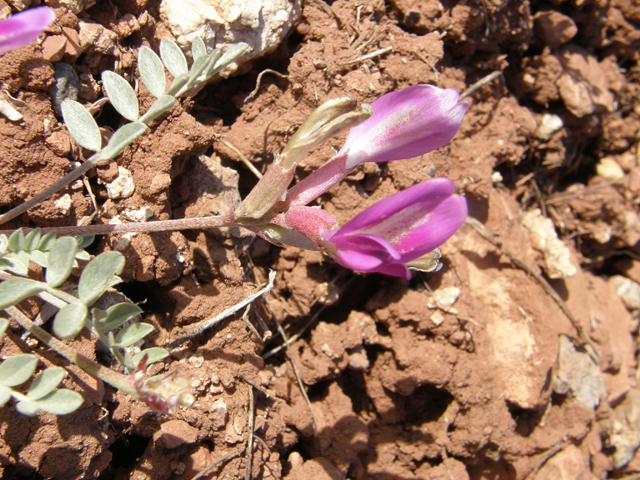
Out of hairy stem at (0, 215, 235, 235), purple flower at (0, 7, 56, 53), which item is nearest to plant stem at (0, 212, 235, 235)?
hairy stem at (0, 215, 235, 235)

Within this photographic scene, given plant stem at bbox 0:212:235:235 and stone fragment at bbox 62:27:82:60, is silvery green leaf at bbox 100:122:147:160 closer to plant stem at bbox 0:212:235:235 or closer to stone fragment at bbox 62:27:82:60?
plant stem at bbox 0:212:235:235

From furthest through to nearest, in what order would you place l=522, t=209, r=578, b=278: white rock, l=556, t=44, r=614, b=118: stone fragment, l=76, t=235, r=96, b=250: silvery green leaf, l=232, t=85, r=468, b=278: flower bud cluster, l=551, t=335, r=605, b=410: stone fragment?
1. l=556, t=44, r=614, b=118: stone fragment
2. l=522, t=209, r=578, b=278: white rock
3. l=551, t=335, r=605, b=410: stone fragment
4. l=76, t=235, r=96, b=250: silvery green leaf
5. l=232, t=85, r=468, b=278: flower bud cluster

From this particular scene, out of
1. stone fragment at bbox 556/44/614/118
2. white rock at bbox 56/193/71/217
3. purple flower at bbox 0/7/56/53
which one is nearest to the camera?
purple flower at bbox 0/7/56/53

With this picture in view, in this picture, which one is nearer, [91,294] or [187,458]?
[91,294]

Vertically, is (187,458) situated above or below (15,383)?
below

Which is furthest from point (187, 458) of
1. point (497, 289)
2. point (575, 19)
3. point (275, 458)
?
point (575, 19)

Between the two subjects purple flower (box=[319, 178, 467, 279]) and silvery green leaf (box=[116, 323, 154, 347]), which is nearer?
purple flower (box=[319, 178, 467, 279])

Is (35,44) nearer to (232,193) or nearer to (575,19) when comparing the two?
(232,193)

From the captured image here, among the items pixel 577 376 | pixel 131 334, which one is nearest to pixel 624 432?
pixel 577 376

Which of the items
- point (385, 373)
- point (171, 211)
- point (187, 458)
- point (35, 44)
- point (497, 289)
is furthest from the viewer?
point (497, 289)
